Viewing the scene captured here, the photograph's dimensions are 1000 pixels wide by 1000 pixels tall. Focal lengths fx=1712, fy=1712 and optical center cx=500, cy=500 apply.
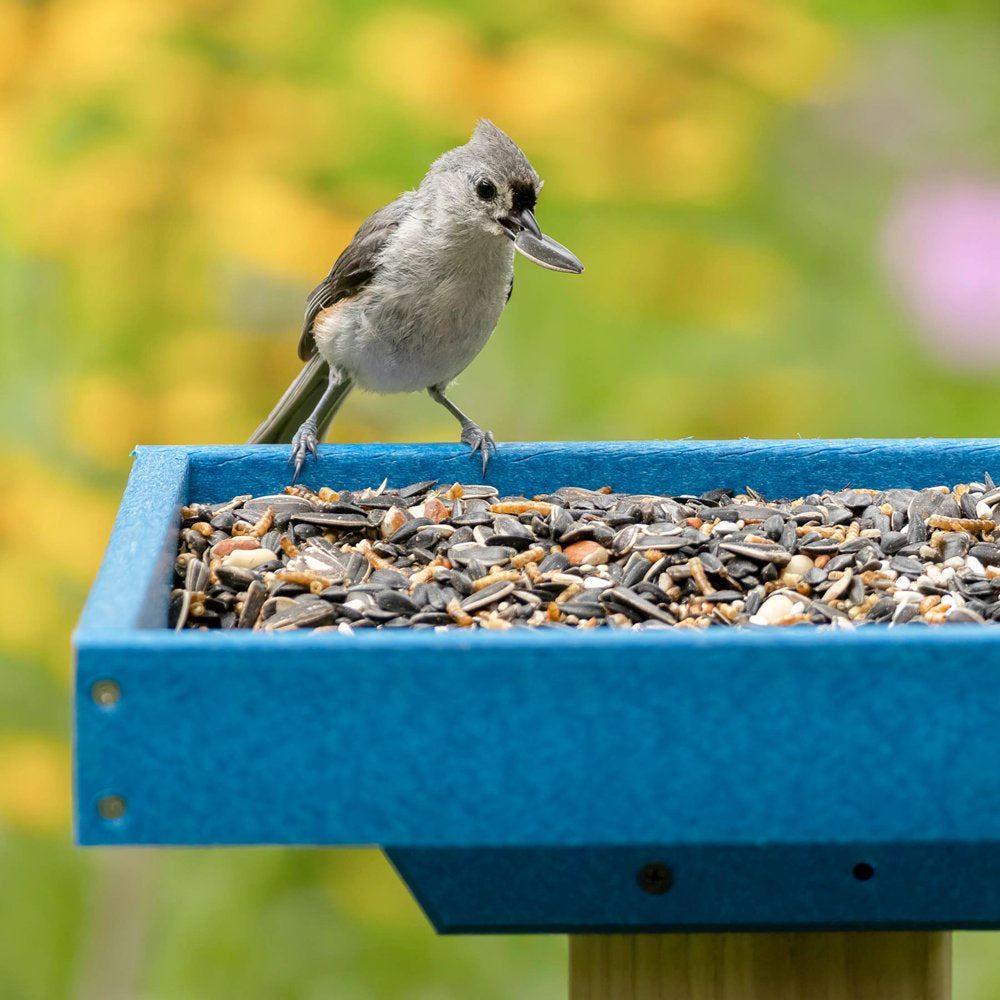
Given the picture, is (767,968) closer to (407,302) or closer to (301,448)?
(301,448)

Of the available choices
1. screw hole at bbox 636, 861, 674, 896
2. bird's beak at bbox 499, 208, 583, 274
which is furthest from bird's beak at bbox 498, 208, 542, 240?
screw hole at bbox 636, 861, 674, 896

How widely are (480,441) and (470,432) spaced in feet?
0.51

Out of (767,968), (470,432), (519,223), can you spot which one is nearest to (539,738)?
(767,968)

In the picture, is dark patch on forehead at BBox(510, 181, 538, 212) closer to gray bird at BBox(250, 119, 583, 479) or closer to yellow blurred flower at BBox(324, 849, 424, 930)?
gray bird at BBox(250, 119, 583, 479)

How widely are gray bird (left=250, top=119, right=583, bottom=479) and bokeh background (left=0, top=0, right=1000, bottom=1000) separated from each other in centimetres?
7

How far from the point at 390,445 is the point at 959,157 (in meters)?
1.81

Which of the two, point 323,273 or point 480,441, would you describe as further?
point 323,273

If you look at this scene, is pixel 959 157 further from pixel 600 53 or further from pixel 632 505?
pixel 632 505

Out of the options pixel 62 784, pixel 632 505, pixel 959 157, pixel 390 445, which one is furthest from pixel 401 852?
pixel 959 157

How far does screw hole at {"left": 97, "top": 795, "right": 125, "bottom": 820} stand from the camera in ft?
6.26

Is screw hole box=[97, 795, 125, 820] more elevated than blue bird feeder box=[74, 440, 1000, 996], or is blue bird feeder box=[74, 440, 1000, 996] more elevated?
blue bird feeder box=[74, 440, 1000, 996]

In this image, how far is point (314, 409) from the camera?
3846 mm

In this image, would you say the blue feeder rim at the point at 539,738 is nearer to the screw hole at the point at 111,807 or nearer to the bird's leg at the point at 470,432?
the screw hole at the point at 111,807

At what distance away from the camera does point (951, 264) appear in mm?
4117
